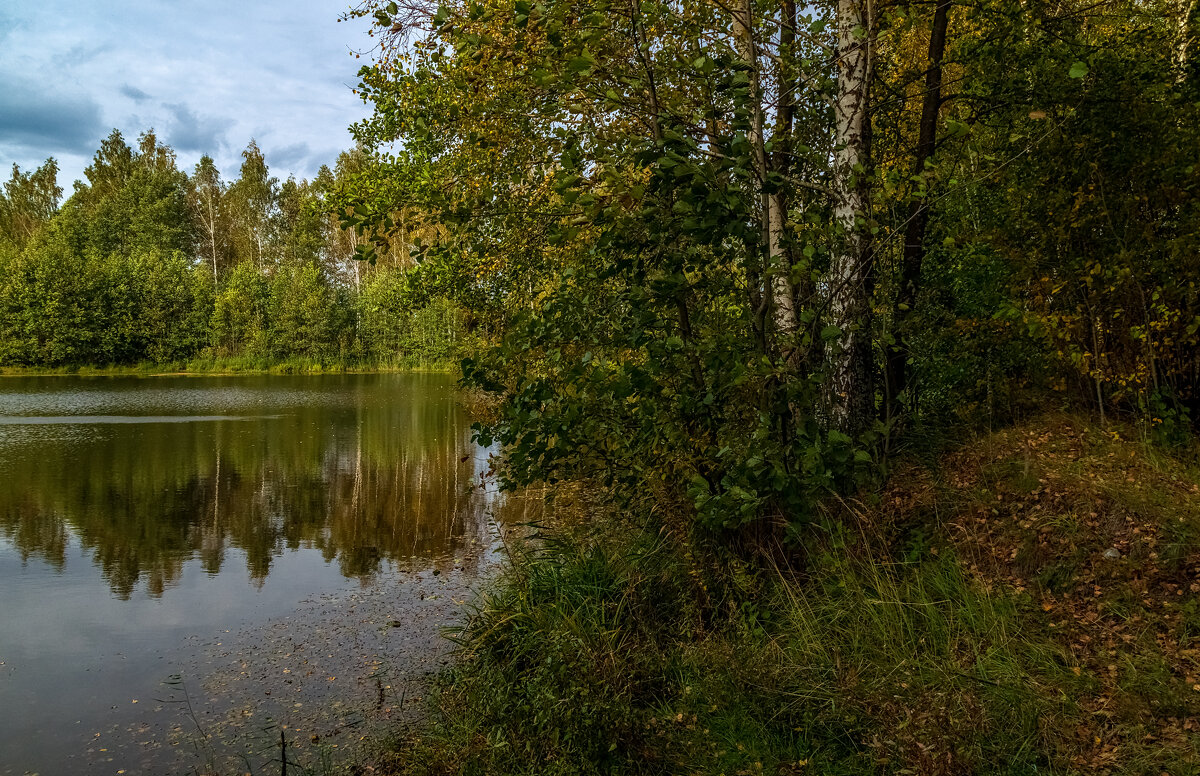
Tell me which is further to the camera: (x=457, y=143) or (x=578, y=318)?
(x=457, y=143)

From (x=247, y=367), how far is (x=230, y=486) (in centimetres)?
3747

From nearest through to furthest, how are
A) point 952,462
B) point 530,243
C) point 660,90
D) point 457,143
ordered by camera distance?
point 660,90, point 952,462, point 530,243, point 457,143

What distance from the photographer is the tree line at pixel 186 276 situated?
139 feet

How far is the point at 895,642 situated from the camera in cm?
401

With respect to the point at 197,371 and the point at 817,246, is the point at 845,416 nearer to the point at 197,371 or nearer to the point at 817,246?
the point at 817,246

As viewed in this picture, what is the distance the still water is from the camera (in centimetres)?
498

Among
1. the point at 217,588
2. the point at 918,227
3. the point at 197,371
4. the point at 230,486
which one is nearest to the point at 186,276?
the point at 197,371

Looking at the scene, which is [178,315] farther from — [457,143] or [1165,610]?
[1165,610]

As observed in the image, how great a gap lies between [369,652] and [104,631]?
8.73ft

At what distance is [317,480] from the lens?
13.5 m

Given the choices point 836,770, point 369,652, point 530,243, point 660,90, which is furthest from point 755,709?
point 530,243

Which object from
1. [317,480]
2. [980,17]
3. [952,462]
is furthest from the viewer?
[317,480]

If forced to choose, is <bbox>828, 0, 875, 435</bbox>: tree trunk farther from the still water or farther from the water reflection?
the water reflection

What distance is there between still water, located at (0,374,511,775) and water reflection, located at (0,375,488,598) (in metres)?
0.05
